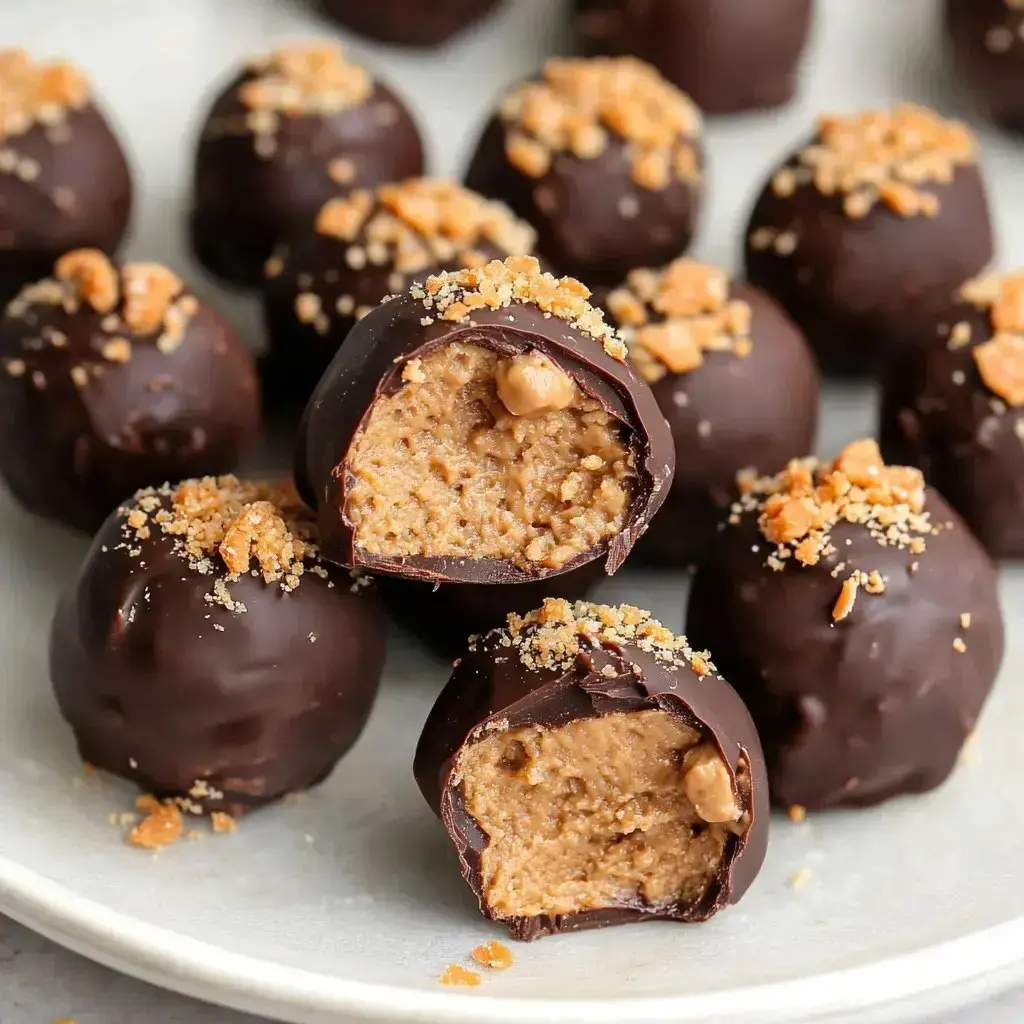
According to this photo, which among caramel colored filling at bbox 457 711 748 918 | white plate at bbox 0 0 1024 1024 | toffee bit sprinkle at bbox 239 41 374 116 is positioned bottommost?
white plate at bbox 0 0 1024 1024

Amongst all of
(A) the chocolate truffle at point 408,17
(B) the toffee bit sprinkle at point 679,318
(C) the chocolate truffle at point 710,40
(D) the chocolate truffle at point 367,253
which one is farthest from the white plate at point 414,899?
(A) the chocolate truffle at point 408,17

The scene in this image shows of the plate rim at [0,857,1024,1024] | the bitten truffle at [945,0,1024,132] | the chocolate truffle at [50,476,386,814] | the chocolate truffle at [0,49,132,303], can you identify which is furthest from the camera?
the bitten truffle at [945,0,1024,132]

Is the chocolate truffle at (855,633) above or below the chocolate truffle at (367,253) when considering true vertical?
below

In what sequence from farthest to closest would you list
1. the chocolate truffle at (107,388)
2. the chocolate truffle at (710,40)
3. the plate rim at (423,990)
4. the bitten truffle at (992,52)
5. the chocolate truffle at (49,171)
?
the bitten truffle at (992,52), the chocolate truffle at (710,40), the chocolate truffle at (49,171), the chocolate truffle at (107,388), the plate rim at (423,990)

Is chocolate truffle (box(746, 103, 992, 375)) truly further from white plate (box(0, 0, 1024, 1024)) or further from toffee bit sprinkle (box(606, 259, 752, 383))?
white plate (box(0, 0, 1024, 1024))

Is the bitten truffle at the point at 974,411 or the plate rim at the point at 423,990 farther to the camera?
the bitten truffle at the point at 974,411

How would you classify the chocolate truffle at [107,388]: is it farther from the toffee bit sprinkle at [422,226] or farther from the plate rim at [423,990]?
the plate rim at [423,990]

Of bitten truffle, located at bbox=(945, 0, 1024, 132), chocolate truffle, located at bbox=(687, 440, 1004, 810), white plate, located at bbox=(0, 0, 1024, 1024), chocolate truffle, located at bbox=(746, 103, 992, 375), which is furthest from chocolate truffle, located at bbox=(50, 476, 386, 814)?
bitten truffle, located at bbox=(945, 0, 1024, 132)
